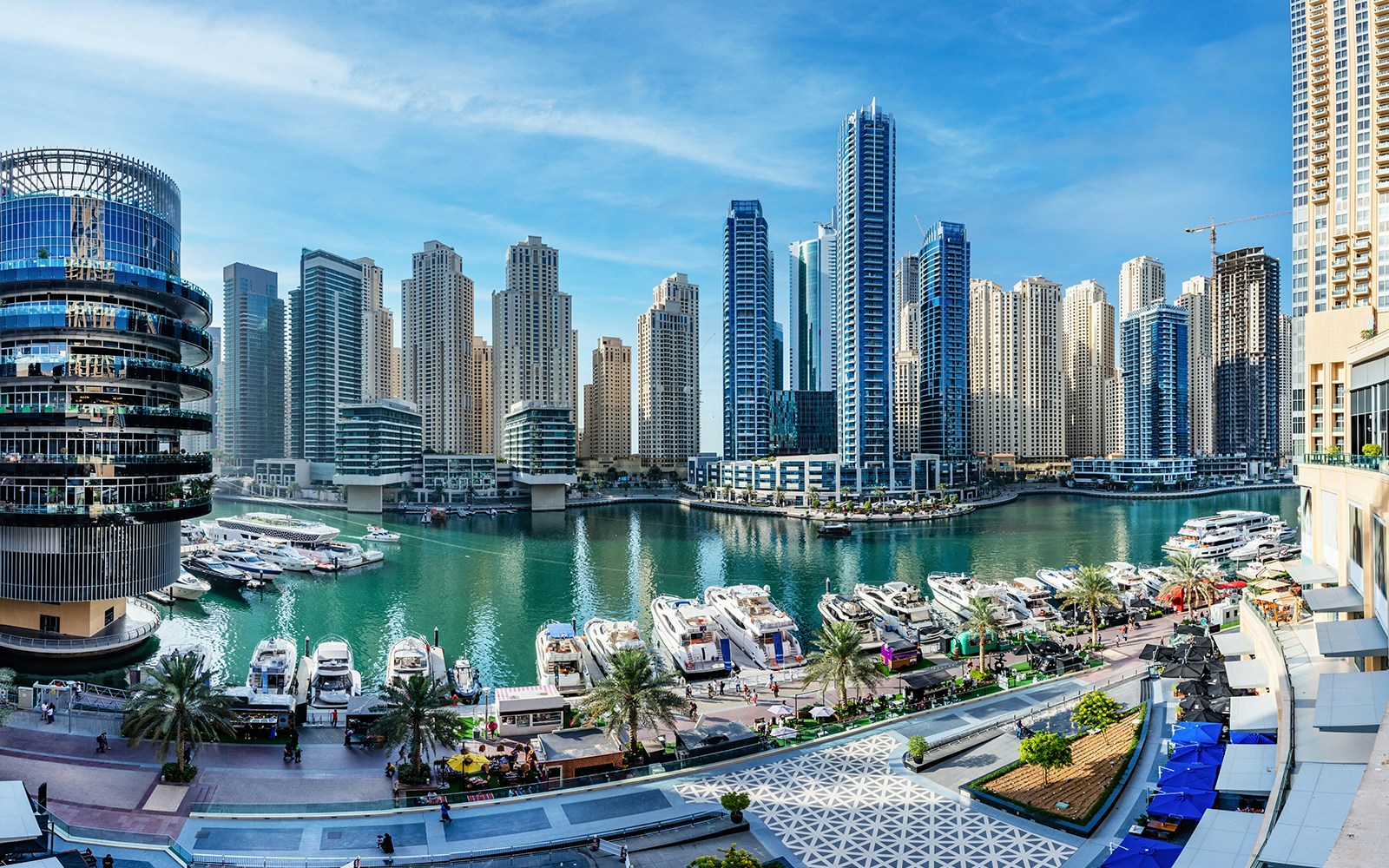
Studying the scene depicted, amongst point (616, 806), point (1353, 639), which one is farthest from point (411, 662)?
point (1353, 639)

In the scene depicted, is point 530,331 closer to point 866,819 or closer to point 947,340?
point 947,340

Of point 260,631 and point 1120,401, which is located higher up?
point 1120,401

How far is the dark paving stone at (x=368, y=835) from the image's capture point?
70.6 ft

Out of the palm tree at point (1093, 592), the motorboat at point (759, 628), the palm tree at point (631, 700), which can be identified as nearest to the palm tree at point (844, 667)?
the palm tree at point (631, 700)

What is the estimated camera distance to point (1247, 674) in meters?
25.1

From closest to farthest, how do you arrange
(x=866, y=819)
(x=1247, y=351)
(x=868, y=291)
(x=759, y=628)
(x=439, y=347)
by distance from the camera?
(x=866, y=819), (x=759, y=628), (x=868, y=291), (x=439, y=347), (x=1247, y=351)

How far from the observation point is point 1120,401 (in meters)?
194

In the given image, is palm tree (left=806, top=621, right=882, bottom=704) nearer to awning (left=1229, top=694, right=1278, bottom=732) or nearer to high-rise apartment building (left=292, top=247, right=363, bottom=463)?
awning (left=1229, top=694, right=1278, bottom=732)

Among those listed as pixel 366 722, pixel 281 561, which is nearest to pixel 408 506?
pixel 281 561

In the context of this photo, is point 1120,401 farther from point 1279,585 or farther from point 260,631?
point 260,631

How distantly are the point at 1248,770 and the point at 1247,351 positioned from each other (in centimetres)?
21117

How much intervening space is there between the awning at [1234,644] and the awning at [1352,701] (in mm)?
12122

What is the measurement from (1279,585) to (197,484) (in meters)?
63.5

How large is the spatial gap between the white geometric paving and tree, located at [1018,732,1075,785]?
7.80ft
